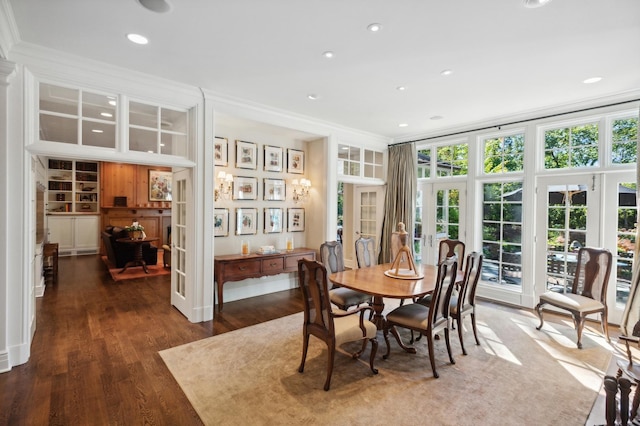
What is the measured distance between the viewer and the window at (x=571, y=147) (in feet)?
14.0

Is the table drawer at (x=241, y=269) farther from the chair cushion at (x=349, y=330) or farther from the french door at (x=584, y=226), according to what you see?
the french door at (x=584, y=226)

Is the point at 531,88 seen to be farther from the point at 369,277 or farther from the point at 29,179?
the point at 29,179

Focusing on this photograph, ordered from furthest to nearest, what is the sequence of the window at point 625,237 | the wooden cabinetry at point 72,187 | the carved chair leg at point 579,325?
1. the wooden cabinetry at point 72,187
2. the window at point 625,237
3. the carved chair leg at point 579,325

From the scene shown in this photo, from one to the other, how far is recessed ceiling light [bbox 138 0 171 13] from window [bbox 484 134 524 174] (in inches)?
193

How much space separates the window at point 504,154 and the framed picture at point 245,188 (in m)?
3.84

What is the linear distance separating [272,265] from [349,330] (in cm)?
239

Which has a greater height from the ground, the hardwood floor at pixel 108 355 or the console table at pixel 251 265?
the console table at pixel 251 265

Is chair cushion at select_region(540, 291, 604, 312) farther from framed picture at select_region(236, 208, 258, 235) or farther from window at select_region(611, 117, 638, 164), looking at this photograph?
framed picture at select_region(236, 208, 258, 235)

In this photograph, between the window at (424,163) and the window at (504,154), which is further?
the window at (424,163)

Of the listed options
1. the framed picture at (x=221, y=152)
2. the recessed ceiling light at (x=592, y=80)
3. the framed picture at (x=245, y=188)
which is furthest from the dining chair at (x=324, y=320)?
the recessed ceiling light at (x=592, y=80)

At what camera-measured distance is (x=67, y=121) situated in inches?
125

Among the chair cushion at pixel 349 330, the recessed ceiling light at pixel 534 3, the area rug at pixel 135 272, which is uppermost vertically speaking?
the recessed ceiling light at pixel 534 3

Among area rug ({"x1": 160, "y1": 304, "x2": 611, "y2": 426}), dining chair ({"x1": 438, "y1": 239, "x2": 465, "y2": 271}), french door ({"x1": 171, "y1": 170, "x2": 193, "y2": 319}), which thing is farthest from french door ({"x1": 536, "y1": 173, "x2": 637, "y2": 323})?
french door ({"x1": 171, "y1": 170, "x2": 193, "y2": 319})

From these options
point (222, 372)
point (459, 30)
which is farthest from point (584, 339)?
point (222, 372)
